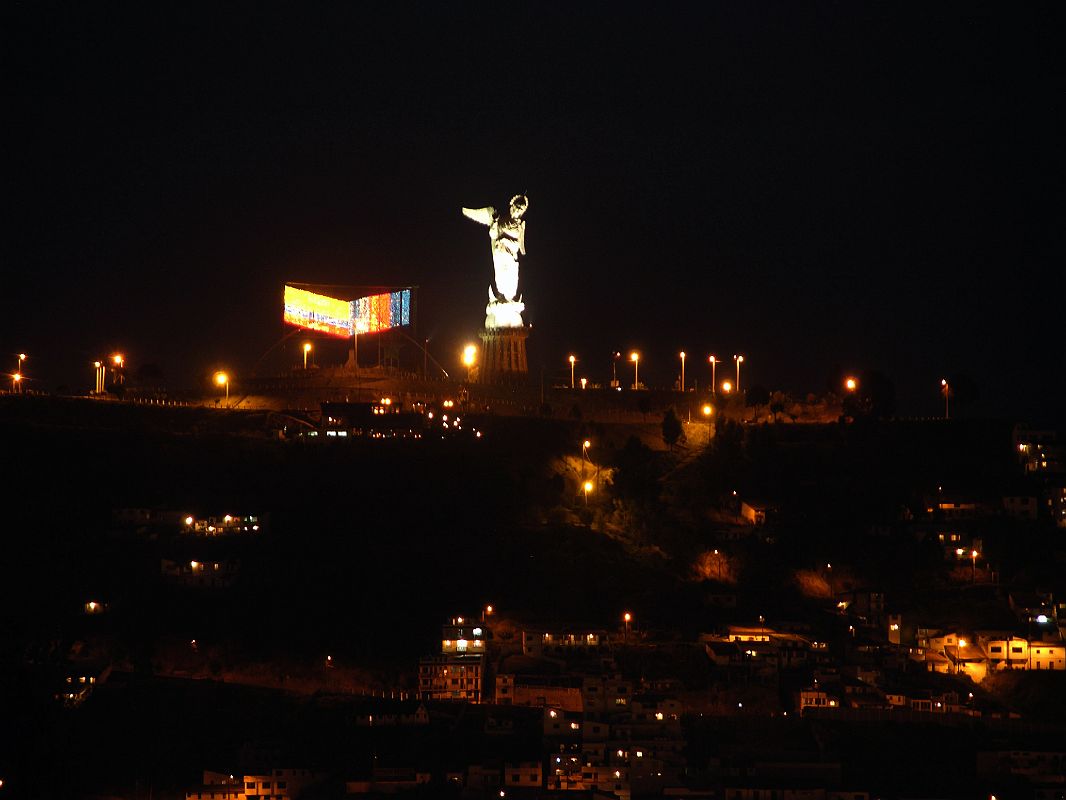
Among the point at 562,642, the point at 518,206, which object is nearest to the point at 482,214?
the point at 518,206

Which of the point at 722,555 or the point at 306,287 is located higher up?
the point at 306,287

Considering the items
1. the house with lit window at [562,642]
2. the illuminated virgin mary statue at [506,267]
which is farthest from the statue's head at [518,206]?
the house with lit window at [562,642]

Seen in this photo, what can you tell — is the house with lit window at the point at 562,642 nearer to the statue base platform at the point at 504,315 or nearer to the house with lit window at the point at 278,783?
the house with lit window at the point at 278,783

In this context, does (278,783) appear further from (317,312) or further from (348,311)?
(348,311)

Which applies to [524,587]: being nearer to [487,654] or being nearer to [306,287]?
[487,654]

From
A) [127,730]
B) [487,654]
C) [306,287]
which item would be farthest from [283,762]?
[306,287]

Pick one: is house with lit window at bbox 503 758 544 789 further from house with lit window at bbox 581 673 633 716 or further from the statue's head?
the statue's head

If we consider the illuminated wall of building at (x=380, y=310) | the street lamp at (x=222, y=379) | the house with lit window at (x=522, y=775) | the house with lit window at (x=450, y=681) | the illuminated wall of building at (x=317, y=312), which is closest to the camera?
the house with lit window at (x=522, y=775)
